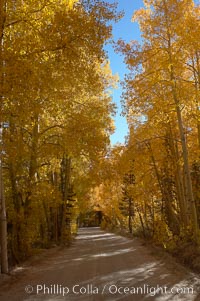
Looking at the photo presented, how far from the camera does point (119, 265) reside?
948 centimetres

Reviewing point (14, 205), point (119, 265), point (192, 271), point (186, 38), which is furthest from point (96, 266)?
point (186, 38)

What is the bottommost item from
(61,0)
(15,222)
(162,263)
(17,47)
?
(162,263)

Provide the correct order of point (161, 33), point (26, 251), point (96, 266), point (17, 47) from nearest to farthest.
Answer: point (17, 47) < point (96, 266) < point (161, 33) < point (26, 251)

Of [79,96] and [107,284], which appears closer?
[107,284]

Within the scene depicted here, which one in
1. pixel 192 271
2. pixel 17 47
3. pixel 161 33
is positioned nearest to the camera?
pixel 17 47

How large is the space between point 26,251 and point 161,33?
28.9ft

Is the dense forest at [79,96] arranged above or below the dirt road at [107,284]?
above

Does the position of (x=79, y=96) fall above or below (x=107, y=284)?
above

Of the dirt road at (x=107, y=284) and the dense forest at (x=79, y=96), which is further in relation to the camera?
the dense forest at (x=79, y=96)

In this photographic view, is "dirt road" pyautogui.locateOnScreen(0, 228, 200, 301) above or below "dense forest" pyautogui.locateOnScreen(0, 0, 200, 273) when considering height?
below

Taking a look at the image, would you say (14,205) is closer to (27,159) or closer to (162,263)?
(27,159)

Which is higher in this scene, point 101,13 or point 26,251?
point 101,13

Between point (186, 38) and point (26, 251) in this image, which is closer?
point (186, 38)

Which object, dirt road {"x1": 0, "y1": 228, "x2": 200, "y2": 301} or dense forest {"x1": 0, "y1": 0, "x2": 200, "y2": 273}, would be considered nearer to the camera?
dirt road {"x1": 0, "y1": 228, "x2": 200, "y2": 301}
